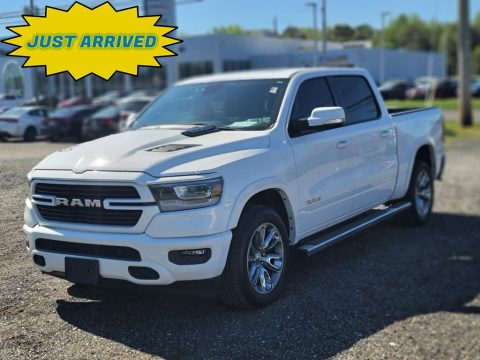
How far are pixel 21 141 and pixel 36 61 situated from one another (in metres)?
1.15

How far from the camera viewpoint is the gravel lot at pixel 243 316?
407 centimetres

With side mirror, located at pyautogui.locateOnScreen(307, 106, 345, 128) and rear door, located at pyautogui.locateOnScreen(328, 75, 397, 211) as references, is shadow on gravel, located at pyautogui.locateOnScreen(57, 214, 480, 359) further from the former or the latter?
side mirror, located at pyautogui.locateOnScreen(307, 106, 345, 128)

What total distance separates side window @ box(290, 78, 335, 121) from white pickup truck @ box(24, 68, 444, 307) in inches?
0.7

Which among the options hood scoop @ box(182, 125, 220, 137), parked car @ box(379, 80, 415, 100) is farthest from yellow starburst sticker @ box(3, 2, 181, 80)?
parked car @ box(379, 80, 415, 100)

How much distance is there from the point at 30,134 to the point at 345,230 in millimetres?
3091

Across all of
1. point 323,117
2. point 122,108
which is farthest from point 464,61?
point 323,117

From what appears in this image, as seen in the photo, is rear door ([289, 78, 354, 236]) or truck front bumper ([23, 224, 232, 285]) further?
rear door ([289, 78, 354, 236])

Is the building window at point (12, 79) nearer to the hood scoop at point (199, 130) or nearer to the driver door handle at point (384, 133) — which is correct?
the hood scoop at point (199, 130)

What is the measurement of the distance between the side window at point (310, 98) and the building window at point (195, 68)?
34.1 meters

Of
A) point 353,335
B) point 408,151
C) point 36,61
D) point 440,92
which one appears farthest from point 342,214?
point 440,92

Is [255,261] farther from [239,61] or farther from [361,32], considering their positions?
[239,61]

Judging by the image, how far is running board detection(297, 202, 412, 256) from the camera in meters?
5.11

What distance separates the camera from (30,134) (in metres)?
4.87

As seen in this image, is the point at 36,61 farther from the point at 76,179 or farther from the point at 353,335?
the point at 353,335
